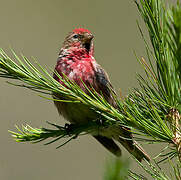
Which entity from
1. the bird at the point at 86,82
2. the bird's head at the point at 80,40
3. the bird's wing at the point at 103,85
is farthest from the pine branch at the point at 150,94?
the bird's head at the point at 80,40

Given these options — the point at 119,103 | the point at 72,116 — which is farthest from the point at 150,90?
the point at 72,116

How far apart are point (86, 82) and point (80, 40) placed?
60 cm

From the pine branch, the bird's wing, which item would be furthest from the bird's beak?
the pine branch

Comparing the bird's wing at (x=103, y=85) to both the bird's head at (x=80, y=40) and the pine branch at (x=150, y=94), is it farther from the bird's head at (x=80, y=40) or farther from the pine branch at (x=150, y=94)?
the pine branch at (x=150, y=94)

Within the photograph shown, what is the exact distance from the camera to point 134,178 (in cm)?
128

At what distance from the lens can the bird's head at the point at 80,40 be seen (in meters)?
2.73

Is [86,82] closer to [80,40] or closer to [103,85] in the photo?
[103,85]

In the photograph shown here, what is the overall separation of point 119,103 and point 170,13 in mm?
565

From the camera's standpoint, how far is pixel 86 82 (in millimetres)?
2293

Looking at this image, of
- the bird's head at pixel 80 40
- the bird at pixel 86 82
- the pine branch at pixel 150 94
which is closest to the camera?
the pine branch at pixel 150 94

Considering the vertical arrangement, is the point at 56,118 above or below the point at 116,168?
above

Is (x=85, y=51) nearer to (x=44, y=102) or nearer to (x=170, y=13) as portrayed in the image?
(x=170, y=13)

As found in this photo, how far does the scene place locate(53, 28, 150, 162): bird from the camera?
2256 mm

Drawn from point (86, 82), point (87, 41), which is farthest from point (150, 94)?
point (87, 41)
